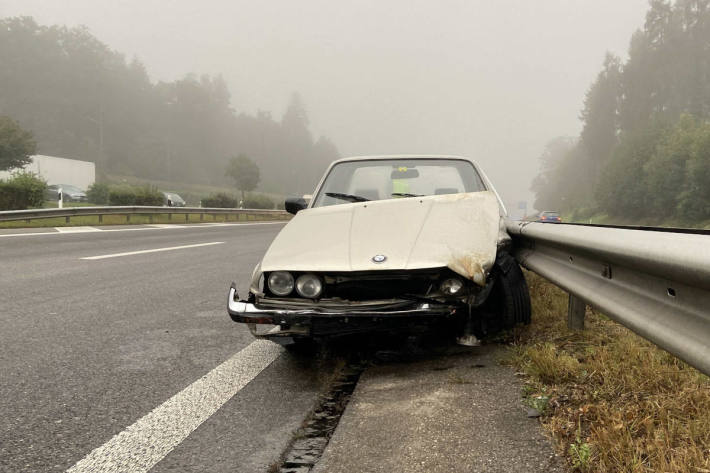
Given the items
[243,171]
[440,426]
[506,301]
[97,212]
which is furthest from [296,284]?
[243,171]

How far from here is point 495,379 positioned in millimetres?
2766

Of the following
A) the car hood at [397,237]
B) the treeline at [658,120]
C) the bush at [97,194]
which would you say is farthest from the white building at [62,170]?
the treeline at [658,120]

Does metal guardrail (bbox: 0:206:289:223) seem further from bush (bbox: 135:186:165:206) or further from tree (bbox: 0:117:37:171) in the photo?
tree (bbox: 0:117:37:171)

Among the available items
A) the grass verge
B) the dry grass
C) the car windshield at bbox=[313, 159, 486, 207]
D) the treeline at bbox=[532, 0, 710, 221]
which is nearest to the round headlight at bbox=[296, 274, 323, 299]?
the dry grass

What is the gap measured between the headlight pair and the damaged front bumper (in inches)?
3.1

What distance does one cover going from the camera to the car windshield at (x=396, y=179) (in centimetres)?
472

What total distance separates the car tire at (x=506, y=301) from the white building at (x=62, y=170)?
36512 mm

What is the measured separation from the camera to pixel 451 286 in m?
3.01

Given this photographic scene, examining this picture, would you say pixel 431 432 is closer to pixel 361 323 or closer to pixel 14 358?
Answer: pixel 361 323

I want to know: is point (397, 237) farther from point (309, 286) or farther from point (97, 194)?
point (97, 194)

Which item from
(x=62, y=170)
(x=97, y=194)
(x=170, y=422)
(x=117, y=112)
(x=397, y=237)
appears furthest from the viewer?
(x=117, y=112)

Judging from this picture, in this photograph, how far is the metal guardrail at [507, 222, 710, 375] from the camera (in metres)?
1.63

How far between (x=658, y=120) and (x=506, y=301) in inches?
2695

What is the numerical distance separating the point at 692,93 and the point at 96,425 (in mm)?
76166
